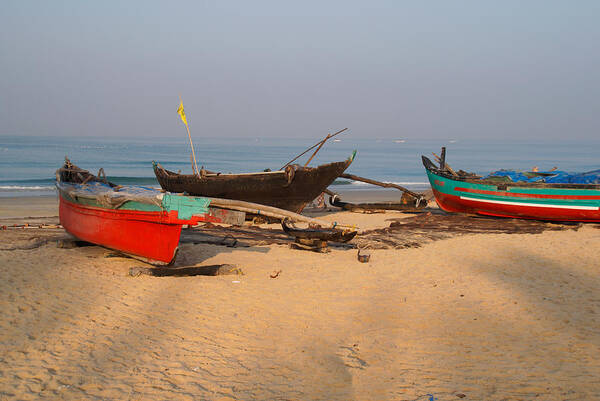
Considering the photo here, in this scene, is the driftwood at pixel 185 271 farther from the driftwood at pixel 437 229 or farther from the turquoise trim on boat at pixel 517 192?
the turquoise trim on boat at pixel 517 192

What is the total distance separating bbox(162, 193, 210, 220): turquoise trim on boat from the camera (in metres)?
7.22

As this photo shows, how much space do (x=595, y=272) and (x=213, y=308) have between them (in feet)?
20.8

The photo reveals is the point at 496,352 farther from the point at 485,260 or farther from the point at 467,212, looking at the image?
the point at 467,212

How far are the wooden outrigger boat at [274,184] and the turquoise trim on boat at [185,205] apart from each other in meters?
6.13

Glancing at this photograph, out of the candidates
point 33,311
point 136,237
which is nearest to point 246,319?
point 33,311

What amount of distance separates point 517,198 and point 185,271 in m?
10.3

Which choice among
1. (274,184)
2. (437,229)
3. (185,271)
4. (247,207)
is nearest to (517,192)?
(437,229)

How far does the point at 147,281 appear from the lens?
747 centimetres

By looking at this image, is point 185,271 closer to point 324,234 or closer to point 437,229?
point 324,234

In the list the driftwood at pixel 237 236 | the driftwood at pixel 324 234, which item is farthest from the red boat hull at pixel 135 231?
the driftwood at pixel 324 234

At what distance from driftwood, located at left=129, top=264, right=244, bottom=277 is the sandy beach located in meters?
0.15

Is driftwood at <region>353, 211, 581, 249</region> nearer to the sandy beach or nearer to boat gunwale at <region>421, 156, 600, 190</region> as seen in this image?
boat gunwale at <region>421, 156, 600, 190</region>

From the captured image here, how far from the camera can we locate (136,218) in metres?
8.06

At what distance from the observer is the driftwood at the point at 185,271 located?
771cm
